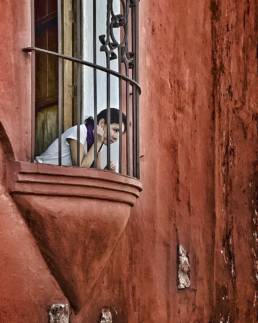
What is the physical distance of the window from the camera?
6555mm

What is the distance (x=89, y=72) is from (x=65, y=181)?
4.16ft

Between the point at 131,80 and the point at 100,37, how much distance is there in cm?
41

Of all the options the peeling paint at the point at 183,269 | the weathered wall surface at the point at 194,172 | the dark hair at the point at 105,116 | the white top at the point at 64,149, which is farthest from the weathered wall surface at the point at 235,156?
the white top at the point at 64,149

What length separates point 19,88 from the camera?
5.93 meters

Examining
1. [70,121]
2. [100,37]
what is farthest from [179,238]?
[100,37]

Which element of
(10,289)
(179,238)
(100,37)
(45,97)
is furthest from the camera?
(179,238)

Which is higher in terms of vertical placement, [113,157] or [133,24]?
[133,24]

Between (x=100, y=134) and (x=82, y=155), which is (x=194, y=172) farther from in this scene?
(x=82, y=155)

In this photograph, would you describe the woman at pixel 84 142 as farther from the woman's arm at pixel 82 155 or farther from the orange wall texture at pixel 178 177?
the orange wall texture at pixel 178 177

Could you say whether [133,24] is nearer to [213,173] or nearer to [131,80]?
[131,80]

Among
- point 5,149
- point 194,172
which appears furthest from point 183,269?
point 5,149

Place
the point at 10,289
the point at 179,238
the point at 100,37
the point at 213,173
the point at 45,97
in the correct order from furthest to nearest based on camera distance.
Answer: the point at 213,173 → the point at 179,238 → the point at 45,97 → the point at 100,37 → the point at 10,289

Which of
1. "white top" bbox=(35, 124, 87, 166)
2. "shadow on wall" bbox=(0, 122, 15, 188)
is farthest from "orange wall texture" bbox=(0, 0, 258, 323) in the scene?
"white top" bbox=(35, 124, 87, 166)

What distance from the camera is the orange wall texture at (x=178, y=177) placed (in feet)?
19.3
